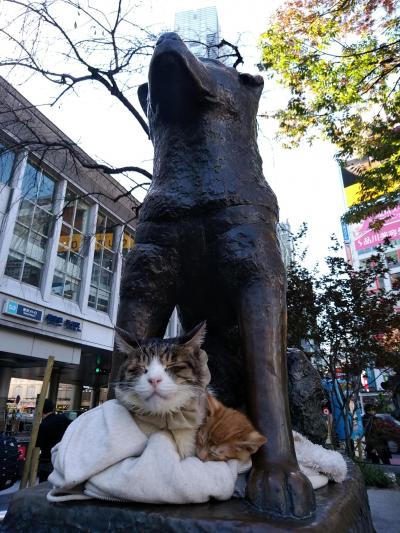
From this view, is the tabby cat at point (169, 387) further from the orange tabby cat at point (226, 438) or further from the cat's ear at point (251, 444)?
the cat's ear at point (251, 444)

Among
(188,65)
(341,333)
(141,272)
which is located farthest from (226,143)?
(341,333)

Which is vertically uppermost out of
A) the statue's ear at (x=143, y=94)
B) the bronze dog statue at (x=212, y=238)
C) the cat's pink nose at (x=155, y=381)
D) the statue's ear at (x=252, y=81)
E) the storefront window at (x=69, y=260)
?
the storefront window at (x=69, y=260)

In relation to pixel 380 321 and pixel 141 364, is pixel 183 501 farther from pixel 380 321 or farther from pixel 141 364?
pixel 380 321

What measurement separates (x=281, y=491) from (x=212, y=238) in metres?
1.02

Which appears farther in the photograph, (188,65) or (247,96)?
(247,96)

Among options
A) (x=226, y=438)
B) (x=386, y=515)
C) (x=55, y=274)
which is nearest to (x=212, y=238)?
(x=226, y=438)

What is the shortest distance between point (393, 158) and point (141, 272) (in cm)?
757

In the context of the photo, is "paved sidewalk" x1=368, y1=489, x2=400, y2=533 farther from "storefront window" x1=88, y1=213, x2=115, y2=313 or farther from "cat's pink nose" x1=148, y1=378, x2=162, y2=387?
"storefront window" x1=88, y1=213, x2=115, y2=313

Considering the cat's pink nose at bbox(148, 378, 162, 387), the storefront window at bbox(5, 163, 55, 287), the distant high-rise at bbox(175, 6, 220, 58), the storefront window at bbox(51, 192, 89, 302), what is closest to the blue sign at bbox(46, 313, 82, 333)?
the storefront window at bbox(51, 192, 89, 302)

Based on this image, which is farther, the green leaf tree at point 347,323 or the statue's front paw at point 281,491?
the green leaf tree at point 347,323

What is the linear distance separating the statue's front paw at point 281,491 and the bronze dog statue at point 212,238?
0.20m

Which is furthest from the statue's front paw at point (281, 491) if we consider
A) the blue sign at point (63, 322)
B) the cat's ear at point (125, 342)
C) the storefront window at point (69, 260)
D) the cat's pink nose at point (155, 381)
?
the storefront window at point (69, 260)

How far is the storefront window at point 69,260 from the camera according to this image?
62.0 feet

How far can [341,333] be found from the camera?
390 inches
